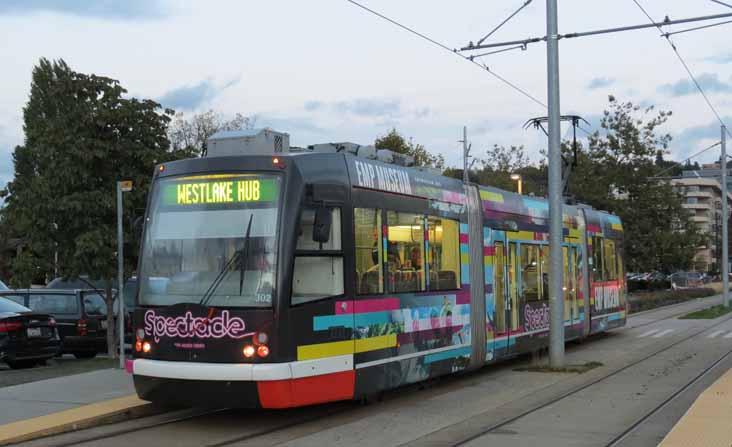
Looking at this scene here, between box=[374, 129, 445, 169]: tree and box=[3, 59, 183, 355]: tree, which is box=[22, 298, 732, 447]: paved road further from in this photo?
box=[374, 129, 445, 169]: tree

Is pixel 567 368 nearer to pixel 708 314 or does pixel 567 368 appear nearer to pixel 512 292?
pixel 512 292

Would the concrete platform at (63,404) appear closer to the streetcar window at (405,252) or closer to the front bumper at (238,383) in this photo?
the front bumper at (238,383)

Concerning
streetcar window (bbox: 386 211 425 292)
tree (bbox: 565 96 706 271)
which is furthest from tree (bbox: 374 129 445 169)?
streetcar window (bbox: 386 211 425 292)

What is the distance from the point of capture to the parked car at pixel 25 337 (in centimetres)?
1495

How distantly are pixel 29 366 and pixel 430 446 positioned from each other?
9855 mm

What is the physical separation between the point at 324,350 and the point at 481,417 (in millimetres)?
2183

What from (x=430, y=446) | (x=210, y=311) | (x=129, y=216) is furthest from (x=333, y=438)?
(x=129, y=216)

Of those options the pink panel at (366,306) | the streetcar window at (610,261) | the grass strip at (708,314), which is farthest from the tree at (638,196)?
the pink panel at (366,306)

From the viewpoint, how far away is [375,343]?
1059cm

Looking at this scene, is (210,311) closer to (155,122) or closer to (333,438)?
(333,438)

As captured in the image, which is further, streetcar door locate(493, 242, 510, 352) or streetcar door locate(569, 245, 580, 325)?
streetcar door locate(569, 245, 580, 325)

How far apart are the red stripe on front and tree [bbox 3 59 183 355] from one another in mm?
6661

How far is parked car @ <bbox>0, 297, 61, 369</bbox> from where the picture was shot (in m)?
15.0

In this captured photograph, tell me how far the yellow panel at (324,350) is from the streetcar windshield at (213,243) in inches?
26.6
